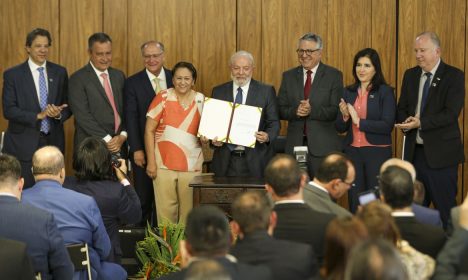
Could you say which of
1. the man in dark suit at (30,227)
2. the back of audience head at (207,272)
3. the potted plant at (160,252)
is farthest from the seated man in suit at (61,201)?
the back of audience head at (207,272)

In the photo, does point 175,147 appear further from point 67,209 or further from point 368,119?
point 67,209

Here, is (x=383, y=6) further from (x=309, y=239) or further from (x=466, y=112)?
(x=309, y=239)

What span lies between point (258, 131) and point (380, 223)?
3.82 m

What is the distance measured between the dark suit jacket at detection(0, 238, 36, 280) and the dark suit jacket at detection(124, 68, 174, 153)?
12.9 feet

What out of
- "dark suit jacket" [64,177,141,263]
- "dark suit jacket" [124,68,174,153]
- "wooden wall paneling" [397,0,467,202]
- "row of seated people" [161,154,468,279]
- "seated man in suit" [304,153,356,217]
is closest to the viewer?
"row of seated people" [161,154,468,279]

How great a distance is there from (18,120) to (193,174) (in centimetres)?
149

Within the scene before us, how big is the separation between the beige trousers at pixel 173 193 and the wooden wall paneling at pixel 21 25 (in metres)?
1.88

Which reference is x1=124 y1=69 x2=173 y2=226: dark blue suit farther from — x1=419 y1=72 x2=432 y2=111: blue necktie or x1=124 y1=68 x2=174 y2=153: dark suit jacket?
x1=419 y1=72 x2=432 y2=111: blue necktie

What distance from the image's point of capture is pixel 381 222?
3.79 meters

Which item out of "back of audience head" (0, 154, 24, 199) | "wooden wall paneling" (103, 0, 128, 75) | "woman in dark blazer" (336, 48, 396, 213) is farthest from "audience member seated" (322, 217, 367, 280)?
"wooden wall paneling" (103, 0, 128, 75)

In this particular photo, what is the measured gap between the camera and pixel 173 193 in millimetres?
7781

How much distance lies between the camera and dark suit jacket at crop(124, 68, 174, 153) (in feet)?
26.3

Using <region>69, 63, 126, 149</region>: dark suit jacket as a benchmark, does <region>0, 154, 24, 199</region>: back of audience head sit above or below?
below

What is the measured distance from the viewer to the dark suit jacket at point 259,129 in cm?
761
